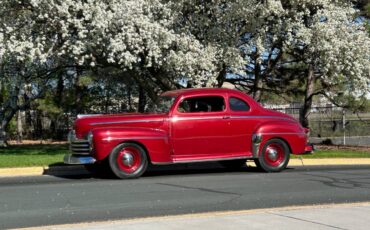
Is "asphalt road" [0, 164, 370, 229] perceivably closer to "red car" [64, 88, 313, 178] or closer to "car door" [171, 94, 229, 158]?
"red car" [64, 88, 313, 178]

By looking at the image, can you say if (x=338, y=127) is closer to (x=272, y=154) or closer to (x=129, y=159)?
(x=272, y=154)

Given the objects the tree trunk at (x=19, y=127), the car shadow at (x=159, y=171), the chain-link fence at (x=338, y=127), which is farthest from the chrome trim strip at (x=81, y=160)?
the chain-link fence at (x=338, y=127)

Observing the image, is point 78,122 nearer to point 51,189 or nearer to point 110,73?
point 51,189

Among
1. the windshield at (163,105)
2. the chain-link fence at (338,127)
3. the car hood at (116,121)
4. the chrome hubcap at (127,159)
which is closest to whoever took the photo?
the chrome hubcap at (127,159)

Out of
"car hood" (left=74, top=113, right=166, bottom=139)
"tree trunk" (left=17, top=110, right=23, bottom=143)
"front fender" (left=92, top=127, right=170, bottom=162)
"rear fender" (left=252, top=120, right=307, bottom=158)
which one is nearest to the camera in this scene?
"front fender" (left=92, top=127, right=170, bottom=162)

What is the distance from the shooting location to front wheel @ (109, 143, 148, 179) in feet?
37.1

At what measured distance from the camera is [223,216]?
23.3ft

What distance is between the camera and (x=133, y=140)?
1137cm

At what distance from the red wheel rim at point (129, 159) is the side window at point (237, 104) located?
2.44 m

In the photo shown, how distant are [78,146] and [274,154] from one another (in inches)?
176

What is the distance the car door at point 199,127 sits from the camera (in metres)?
11.8

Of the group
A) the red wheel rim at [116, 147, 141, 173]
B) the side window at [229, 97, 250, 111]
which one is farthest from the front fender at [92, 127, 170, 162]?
the side window at [229, 97, 250, 111]

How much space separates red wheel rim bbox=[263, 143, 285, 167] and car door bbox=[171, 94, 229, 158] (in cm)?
108

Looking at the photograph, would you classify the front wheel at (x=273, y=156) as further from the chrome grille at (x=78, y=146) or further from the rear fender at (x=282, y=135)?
the chrome grille at (x=78, y=146)
